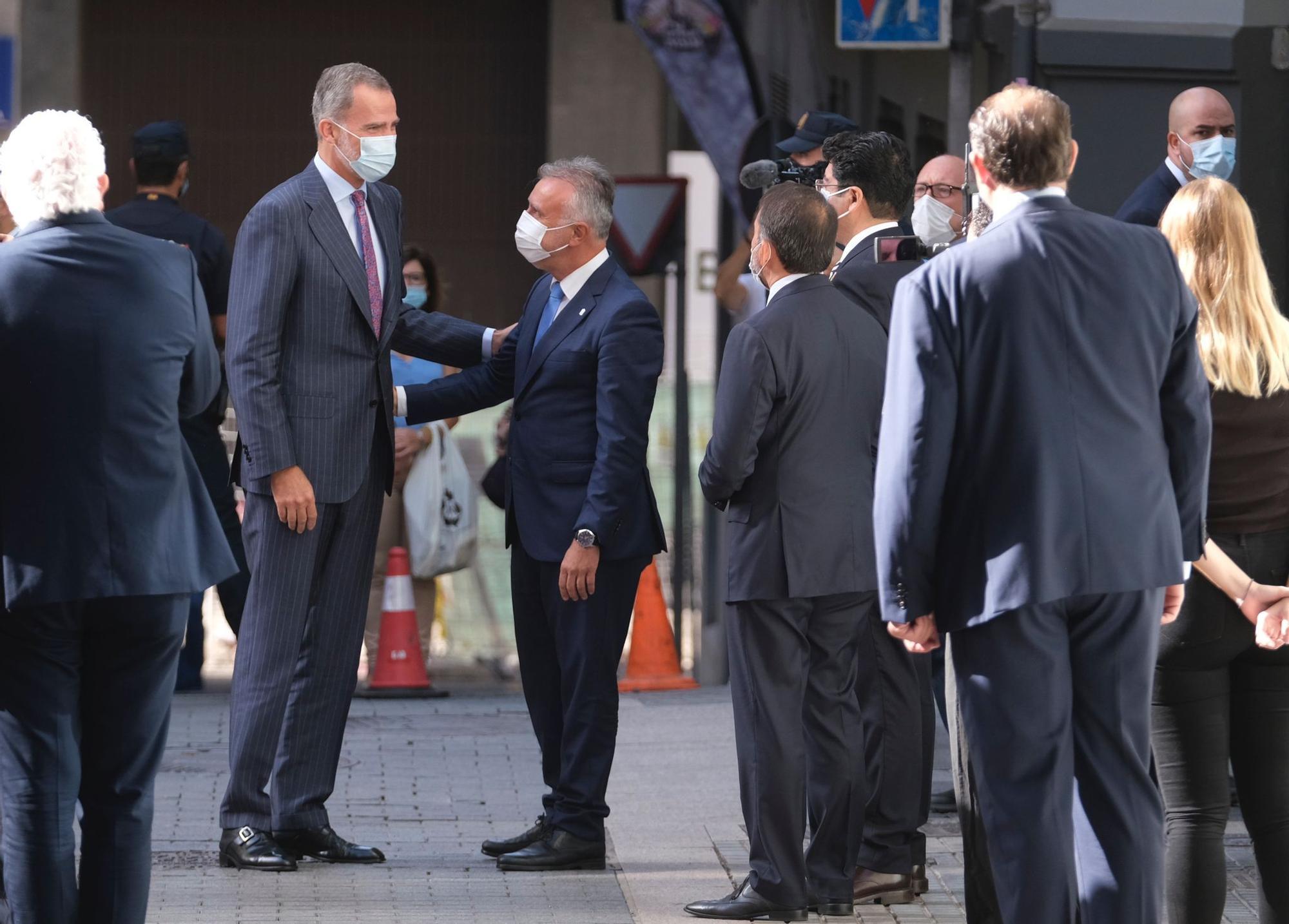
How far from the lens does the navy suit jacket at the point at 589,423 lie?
5598 millimetres

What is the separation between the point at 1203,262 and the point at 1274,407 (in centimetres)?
35

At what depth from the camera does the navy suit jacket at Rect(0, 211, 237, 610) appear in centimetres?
414

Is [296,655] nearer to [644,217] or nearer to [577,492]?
[577,492]

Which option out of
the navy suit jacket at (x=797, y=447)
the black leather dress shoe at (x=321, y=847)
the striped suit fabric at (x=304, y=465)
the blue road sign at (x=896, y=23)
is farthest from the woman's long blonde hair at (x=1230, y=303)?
the blue road sign at (x=896, y=23)

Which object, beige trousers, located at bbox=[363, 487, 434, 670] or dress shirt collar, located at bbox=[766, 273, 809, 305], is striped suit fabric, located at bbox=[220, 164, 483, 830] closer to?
dress shirt collar, located at bbox=[766, 273, 809, 305]

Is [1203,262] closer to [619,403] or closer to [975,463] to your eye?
[975,463]

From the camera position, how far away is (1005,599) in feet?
12.3

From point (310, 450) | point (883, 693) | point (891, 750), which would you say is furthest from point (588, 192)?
point (891, 750)

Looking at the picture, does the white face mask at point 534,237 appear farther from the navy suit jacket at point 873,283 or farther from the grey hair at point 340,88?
the navy suit jacket at point 873,283

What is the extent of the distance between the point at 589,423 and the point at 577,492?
199 mm

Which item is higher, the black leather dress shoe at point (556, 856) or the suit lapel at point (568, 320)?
the suit lapel at point (568, 320)

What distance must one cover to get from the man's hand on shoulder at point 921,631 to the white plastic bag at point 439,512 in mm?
5344

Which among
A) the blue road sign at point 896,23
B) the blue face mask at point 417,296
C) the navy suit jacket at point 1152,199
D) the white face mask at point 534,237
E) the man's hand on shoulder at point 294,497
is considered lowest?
the man's hand on shoulder at point 294,497

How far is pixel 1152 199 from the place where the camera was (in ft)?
21.0
